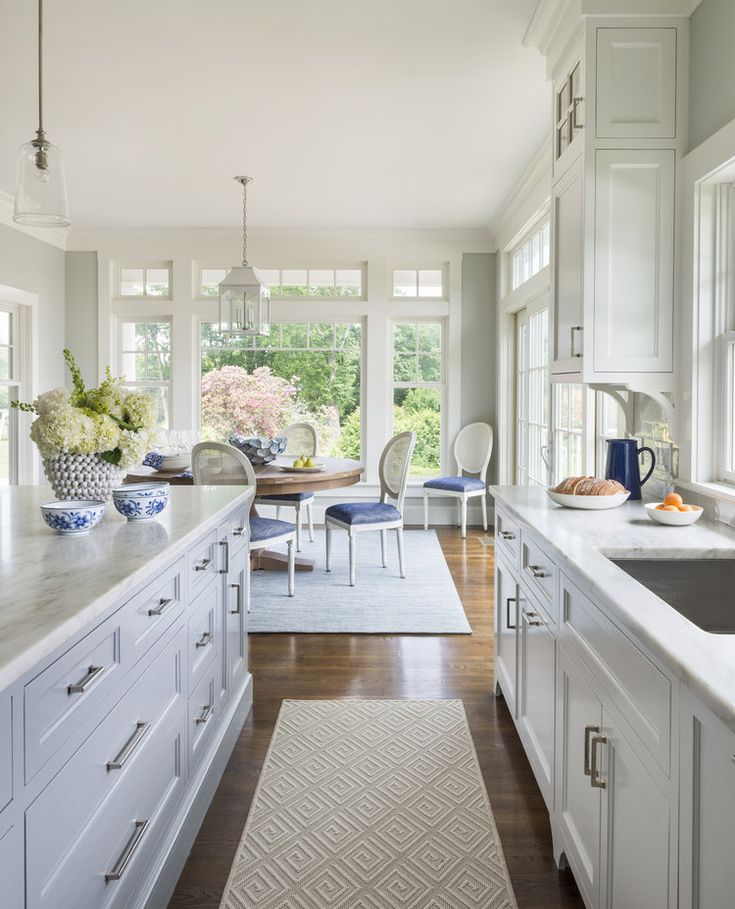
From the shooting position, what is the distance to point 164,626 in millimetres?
1715

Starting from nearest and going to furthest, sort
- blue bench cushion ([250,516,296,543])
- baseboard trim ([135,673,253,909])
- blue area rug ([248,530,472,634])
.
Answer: baseboard trim ([135,673,253,909]) → blue area rug ([248,530,472,634]) → blue bench cushion ([250,516,296,543])

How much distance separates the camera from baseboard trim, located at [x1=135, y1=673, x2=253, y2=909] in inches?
62.8

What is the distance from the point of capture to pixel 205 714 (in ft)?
6.93

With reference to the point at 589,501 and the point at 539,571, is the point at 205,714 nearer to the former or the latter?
the point at 539,571

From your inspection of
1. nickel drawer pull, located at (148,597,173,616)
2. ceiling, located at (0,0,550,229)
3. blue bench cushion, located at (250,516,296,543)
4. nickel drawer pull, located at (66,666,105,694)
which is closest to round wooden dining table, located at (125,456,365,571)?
blue bench cushion, located at (250,516,296,543)

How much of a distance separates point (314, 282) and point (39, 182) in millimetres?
4790

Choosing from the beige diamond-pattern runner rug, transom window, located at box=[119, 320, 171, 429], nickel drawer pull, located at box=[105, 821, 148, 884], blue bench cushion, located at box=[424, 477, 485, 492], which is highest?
transom window, located at box=[119, 320, 171, 429]

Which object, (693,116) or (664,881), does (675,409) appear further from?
(664,881)

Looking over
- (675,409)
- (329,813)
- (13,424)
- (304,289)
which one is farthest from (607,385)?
(13,424)

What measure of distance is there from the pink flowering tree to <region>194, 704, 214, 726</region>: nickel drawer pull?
4.84 meters

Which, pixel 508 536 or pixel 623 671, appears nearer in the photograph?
pixel 623 671

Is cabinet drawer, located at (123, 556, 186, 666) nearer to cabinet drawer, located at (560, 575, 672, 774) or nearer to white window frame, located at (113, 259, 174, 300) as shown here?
cabinet drawer, located at (560, 575, 672, 774)

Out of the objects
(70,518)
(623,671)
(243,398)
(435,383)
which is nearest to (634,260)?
(623,671)

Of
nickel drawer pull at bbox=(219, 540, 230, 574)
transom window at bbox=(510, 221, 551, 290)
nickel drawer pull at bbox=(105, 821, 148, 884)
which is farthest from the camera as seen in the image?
transom window at bbox=(510, 221, 551, 290)
